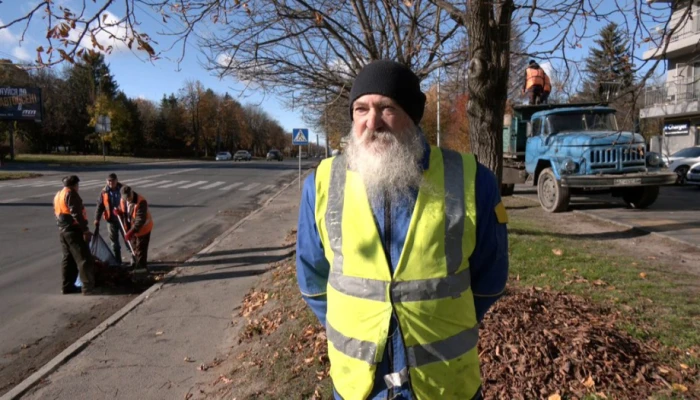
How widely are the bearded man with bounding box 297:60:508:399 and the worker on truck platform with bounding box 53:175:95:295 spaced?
21.2 ft

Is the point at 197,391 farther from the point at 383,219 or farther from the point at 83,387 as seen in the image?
the point at 383,219

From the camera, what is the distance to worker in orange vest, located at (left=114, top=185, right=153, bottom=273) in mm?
8164

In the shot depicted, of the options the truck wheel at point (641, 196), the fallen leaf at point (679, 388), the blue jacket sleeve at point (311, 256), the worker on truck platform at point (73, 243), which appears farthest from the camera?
the truck wheel at point (641, 196)

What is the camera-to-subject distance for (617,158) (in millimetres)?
11250

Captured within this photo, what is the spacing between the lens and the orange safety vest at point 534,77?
13.3 metres

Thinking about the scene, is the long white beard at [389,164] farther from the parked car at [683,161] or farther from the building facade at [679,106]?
the building facade at [679,106]

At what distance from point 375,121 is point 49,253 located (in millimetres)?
9491

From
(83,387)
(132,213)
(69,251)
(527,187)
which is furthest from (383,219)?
(527,187)

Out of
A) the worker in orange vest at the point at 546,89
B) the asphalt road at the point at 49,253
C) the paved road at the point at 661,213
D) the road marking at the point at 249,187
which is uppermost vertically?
the worker in orange vest at the point at 546,89

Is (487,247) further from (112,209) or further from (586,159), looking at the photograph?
(586,159)

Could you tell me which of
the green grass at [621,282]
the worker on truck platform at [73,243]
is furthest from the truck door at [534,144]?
the worker on truck platform at [73,243]

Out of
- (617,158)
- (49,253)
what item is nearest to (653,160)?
(617,158)

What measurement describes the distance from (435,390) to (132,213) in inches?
309

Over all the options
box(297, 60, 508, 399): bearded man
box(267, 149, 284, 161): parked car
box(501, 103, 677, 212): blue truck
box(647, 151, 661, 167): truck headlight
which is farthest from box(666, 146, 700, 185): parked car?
box(267, 149, 284, 161): parked car
